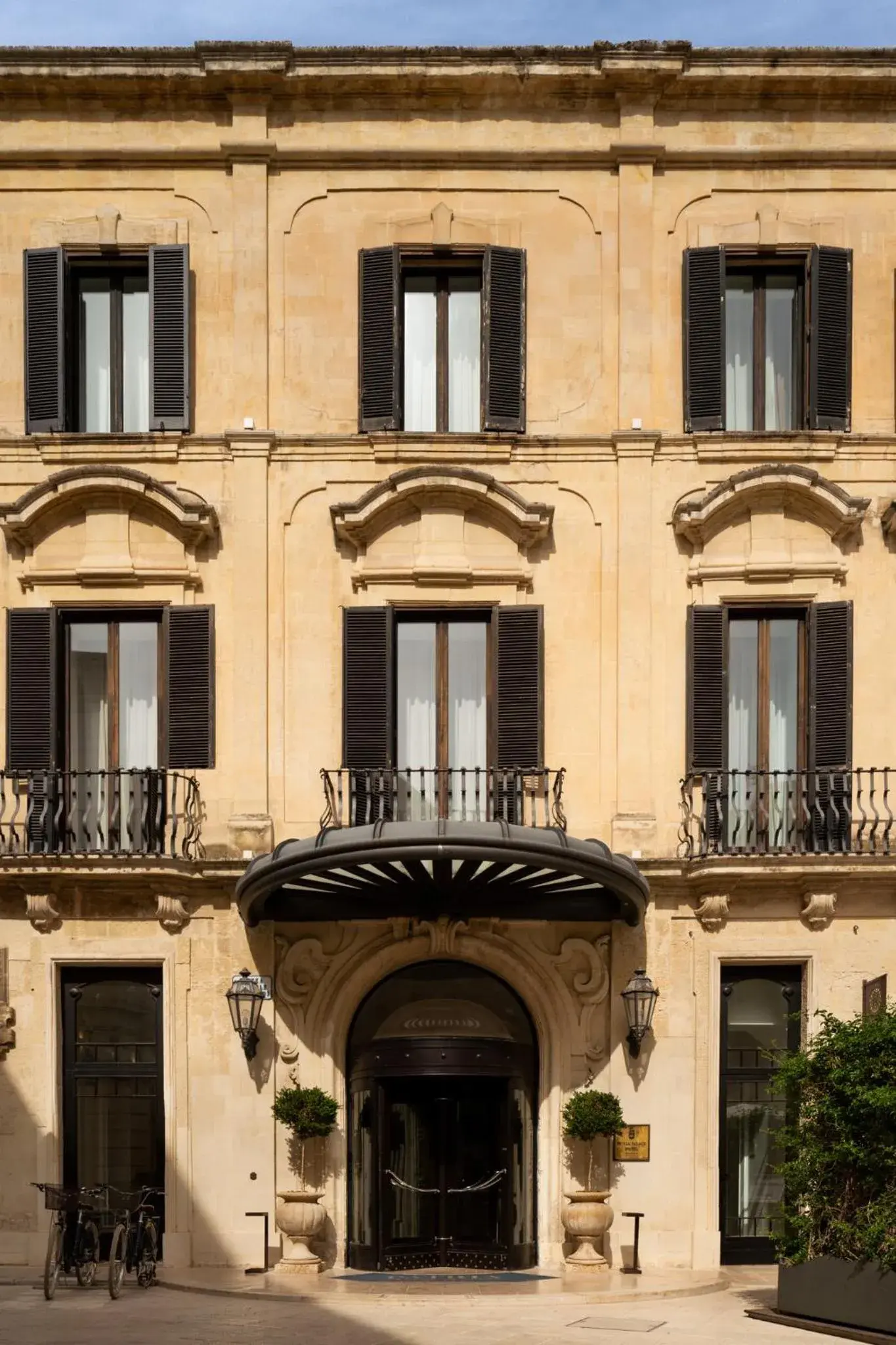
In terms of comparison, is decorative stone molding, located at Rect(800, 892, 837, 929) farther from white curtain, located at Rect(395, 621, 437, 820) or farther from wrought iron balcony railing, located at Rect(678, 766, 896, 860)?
white curtain, located at Rect(395, 621, 437, 820)

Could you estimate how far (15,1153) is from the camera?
22188 millimetres

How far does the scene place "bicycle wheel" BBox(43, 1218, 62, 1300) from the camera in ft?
65.8

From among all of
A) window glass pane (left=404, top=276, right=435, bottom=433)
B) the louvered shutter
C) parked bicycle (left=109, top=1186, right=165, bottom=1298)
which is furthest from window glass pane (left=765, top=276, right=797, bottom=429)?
parked bicycle (left=109, top=1186, right=165, bottom=1298)

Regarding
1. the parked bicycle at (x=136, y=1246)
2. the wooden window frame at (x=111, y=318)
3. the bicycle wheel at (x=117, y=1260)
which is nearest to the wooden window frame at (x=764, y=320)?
the wooden window frame at (x=111, y=318)

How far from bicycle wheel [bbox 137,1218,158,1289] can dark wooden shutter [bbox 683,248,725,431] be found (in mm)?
10800

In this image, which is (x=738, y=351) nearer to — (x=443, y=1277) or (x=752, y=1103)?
(x=752, y=1103)

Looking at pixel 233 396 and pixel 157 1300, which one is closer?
pixel 157 1300

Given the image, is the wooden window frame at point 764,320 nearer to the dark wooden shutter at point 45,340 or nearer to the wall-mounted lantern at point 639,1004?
the wall-mounted lantern at point 639,1004

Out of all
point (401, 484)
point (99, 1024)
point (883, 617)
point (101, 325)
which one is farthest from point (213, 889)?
point (883, 617)

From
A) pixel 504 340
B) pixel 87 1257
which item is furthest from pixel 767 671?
pixel 87 1257

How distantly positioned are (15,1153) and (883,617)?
11.6 metres

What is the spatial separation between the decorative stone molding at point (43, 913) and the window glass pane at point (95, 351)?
5.50 meters

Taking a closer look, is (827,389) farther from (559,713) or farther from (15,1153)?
(15,1153)

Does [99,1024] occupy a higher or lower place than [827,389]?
lower
